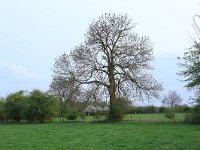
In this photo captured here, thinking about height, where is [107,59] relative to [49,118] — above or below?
above

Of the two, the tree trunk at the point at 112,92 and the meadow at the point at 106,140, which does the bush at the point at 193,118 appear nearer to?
the tree trunk at the point at 112,92

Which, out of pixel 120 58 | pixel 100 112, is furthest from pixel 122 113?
pixel 120 58

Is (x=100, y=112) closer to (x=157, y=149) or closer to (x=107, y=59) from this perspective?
(x=107, y=59)

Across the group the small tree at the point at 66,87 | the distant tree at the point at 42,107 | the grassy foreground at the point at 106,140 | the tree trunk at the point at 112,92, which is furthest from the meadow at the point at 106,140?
the distant tree at the point at 42,107

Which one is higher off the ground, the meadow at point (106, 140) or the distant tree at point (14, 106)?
the distant tree at point (14, 106)

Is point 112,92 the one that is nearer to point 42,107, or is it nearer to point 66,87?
point 66,87

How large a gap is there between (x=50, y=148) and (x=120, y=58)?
30802 millimetres

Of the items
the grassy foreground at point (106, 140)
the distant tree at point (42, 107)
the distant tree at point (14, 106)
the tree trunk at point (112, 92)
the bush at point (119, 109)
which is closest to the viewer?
the grassy foreground at point (106, 140)

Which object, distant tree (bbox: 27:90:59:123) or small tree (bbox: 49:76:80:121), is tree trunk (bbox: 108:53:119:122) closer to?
small tree (bbox: 49:76:80:121)

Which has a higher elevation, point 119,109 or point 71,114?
point 119,109

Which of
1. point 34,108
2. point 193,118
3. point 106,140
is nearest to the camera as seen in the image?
point 106,140

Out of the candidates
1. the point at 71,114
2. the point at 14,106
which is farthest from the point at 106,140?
the point at 14,106

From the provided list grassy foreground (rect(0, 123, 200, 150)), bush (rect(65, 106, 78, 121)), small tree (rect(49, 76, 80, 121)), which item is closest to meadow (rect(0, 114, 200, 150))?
grassy foreground (rect(0, 123, 200, 150))

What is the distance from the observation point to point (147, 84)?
156 feet
